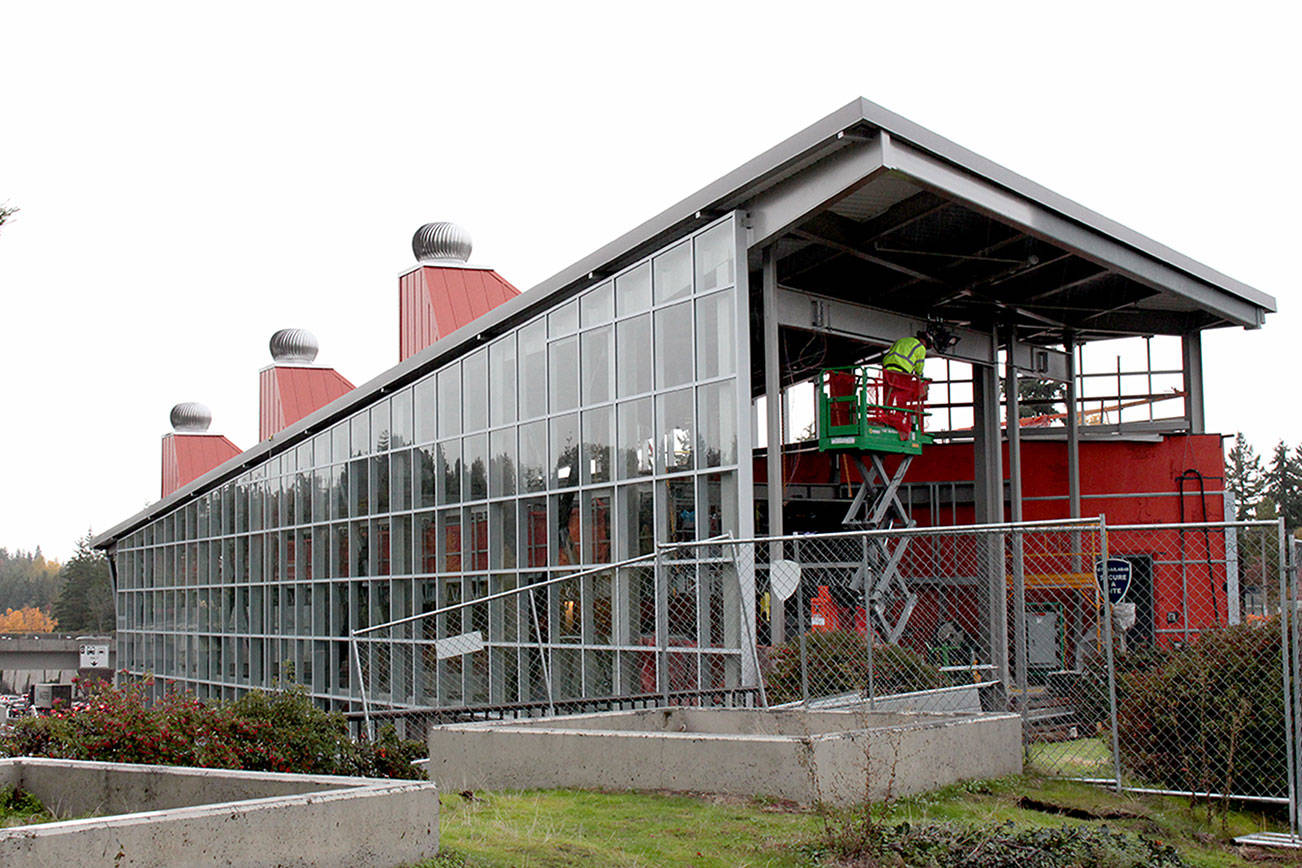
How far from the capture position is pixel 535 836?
7.37 meters

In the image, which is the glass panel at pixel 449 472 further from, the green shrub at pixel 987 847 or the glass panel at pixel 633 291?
the green shrub at pixel 987 847

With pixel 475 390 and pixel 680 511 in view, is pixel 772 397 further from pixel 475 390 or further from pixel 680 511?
pixel 475 390

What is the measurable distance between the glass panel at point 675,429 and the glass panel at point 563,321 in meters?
2.73

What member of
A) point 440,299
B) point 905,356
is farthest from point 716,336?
point 440,299

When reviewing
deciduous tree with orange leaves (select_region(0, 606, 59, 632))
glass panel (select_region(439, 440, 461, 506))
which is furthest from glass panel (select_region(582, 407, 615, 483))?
deciduous tree with orange leaves (select_region(0, 606, 59, 632))

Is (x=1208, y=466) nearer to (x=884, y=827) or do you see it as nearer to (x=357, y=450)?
(x=357, y=450)

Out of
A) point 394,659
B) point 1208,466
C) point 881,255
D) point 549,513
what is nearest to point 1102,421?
point 1208,466

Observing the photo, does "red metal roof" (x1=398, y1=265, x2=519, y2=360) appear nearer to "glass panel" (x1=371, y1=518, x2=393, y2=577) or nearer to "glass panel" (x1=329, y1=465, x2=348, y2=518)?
"glass panel" (x1=329, y1=465, x2=348, y2=518)

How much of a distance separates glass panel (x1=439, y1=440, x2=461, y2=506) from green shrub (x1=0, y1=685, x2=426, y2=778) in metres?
14.2

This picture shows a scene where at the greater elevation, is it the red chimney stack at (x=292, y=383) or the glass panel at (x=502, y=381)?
the red chimney stack at (x=292, y=383)

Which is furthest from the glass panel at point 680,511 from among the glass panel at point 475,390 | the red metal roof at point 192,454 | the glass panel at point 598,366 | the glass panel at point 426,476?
the red metal roof at point 192,454

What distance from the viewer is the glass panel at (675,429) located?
1811cm

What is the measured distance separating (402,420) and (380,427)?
3.33 ft

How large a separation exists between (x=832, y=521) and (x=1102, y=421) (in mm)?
5840
